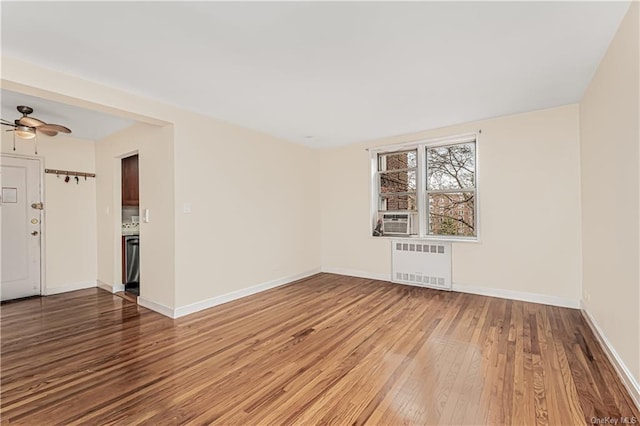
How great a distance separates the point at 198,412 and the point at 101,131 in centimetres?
441

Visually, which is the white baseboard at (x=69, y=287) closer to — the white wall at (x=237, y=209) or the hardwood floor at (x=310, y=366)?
the hardwood floor at (x=310, y=366)

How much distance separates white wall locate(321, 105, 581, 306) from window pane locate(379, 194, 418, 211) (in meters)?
0.95

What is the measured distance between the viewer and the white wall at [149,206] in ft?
11.3

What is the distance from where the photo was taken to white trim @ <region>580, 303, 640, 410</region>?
1.79 metres

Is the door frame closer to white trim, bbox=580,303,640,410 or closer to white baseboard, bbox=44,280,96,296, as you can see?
white baseboard, bbox=44,280,96,296

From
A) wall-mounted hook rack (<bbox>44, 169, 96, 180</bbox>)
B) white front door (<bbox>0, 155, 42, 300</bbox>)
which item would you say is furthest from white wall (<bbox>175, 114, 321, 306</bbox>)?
white front door (<bbox>0, 155, 42, 300</bbox>)

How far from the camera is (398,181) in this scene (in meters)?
4.98

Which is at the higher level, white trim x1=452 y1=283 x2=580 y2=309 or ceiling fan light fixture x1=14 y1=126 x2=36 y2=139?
ceiling fan light fixture x1=14 y1=126 x2=36 y2=139

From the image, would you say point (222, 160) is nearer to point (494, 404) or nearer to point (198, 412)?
point (198, 412)

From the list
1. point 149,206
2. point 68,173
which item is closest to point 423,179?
point 149,206

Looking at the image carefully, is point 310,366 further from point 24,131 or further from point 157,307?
point 24,131

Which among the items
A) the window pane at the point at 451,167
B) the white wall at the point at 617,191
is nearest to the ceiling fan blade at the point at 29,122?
the window pane at the point at 451,167

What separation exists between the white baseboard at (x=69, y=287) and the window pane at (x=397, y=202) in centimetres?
517

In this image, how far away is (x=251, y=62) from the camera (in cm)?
239
